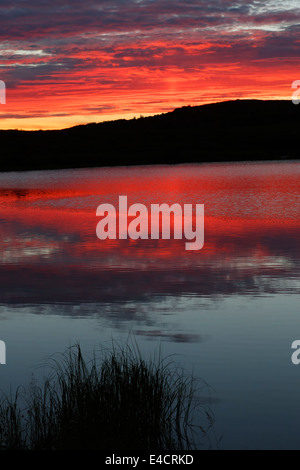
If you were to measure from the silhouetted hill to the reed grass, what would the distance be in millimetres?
125041

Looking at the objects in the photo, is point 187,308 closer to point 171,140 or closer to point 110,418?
point 110,418

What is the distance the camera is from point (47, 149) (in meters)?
170

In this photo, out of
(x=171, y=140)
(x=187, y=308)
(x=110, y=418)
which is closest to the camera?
(x=110, y=418)

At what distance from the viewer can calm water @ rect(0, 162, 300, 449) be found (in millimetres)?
9367

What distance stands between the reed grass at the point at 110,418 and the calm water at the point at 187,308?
47 cm

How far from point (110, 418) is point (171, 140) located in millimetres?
166285

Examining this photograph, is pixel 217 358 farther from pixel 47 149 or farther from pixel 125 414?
pixel 47 149

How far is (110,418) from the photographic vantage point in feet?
25.4

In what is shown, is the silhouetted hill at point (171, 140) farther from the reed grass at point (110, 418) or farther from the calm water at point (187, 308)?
the reed grass at point (110, 418)

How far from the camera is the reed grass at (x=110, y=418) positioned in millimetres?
7375

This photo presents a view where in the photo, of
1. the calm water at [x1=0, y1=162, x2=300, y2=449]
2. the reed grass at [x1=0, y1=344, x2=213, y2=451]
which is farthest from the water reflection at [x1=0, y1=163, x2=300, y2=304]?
the reed grass at [x1=0, y1=344, x2=213, y2=451]

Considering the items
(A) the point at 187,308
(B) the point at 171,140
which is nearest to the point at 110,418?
(A) the point at 187,308

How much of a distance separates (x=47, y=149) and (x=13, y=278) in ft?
507

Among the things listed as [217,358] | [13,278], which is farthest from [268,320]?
[13,278]
